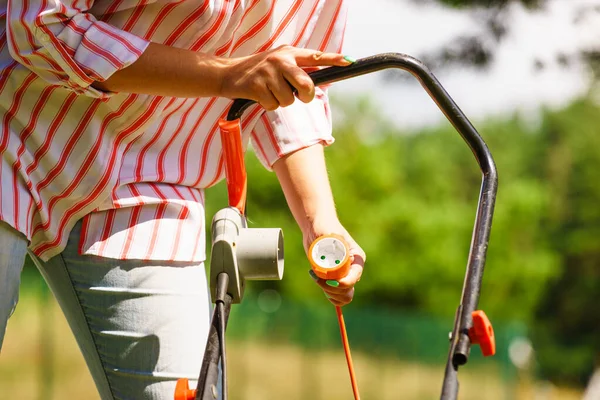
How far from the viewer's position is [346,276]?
1.42m

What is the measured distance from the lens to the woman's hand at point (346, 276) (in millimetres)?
1418

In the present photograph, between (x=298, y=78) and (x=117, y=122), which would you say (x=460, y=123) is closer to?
Answer: (x=298, y=78)

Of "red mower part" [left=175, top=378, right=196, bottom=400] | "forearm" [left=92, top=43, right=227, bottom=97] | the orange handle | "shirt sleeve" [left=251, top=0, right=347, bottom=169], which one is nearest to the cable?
"red mower part" [left=175, top=378, right=196, bottom=400]

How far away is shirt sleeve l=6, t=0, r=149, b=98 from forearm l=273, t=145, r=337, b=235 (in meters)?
0.46

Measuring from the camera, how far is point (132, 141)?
1.45m

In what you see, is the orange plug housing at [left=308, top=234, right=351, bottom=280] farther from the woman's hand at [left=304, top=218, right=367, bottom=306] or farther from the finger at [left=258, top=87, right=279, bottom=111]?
the finger at [left=258, top=87, right=279, bottom=111]

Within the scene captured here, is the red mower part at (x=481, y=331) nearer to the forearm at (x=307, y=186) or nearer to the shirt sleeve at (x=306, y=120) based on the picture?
the forearm at (x=307, y=186)

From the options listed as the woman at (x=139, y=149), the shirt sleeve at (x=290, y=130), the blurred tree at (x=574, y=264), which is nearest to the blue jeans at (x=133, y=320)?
the woman at (x=139, y=149)

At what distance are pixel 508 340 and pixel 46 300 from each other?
603cm

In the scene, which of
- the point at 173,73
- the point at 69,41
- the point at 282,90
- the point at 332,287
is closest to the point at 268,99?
the point at 282,90

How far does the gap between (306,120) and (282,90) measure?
443 millimetres

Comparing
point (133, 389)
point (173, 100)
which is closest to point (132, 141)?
point (173, 100)

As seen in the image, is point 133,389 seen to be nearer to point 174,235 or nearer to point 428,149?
point 174,235

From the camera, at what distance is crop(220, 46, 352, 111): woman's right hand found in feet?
3.87
